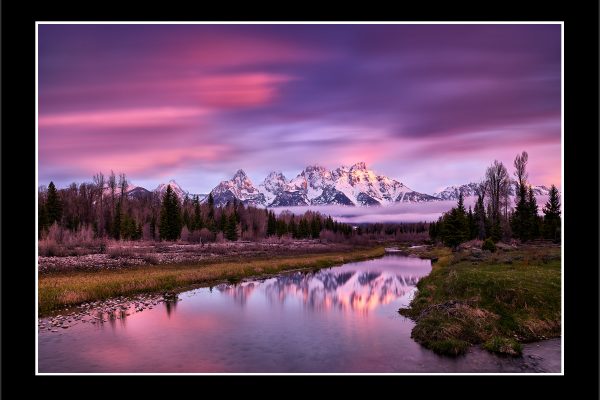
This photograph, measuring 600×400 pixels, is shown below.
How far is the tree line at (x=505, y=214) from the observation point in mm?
80875

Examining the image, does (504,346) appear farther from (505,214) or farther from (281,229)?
(281,229)

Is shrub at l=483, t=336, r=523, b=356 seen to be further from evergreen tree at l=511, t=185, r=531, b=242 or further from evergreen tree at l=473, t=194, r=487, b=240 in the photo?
evergreen tree at l=473, t=194, r=487, b=240

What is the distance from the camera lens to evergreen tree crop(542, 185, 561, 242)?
7800 centimetres

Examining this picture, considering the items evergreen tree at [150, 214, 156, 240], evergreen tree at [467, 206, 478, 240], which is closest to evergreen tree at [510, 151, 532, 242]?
evergreen tree at [467, 206, 478, 240]

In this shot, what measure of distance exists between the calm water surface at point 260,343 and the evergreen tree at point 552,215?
54626mm

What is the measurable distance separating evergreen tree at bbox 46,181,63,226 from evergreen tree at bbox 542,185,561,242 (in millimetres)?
104087

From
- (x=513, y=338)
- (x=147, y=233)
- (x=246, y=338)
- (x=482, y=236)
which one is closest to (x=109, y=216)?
(x=147, y=233)

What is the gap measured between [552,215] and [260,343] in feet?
251

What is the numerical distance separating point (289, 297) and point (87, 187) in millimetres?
118543

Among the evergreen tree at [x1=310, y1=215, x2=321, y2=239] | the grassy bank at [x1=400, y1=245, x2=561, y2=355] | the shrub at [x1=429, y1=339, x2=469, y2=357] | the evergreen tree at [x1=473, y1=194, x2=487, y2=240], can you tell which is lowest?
the evergreen tree at [x1=310, y1=215, x2=321, y2=239]

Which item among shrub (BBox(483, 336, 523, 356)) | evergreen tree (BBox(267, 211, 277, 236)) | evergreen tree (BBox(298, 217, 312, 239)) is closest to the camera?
shrub (BBox(483, 336, 523, 356))

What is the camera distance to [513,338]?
2230 centimetres
